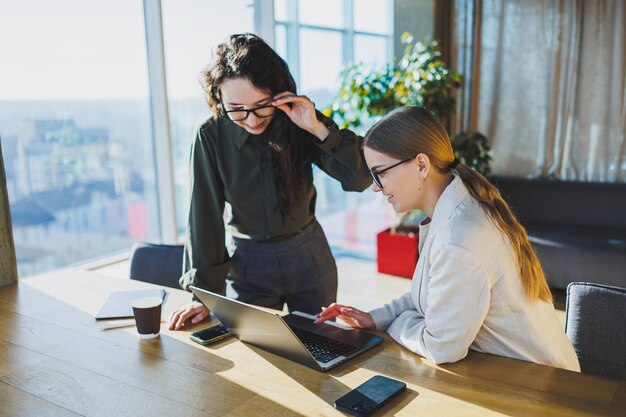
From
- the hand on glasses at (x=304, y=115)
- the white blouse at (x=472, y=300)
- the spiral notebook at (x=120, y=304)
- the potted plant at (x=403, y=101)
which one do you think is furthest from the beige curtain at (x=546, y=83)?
the spiral notebook at (x=120, y=304)

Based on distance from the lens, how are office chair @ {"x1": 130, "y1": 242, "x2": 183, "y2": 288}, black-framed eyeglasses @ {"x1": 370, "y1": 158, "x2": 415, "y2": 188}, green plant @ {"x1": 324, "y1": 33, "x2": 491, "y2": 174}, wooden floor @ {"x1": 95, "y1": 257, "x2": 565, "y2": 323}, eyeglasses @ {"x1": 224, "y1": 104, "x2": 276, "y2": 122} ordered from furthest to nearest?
green plant @ {"x1": 324, "y1": 33, "x2": 491, "y2": 174}
wooden floor @ {"x1": 95, "y1": 257, "x2": 565, "y2": 323}
office chair @ {"x1": 130, "y1": 242, "x2": 183, "y2": 288}
eyeglasses @ {"x1": 224, "y1": 104, "x2": 276, "y2": 122}
black-framed eyeglasses @ {"x1": 370, "y1": 158, "x2": 415, "y2": 188}

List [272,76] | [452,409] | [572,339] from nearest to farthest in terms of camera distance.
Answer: [452,409] → [572,339] → [272,76]

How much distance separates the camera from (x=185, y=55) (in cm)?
399

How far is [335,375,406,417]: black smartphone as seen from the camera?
3.83 feet

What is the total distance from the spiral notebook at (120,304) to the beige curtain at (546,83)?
3.66 m

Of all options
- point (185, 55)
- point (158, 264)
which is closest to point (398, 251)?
point (185, 55)

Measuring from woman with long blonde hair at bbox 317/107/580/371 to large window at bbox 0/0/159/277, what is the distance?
2438 mm

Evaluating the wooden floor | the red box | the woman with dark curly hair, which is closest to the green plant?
the red box

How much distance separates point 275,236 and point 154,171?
7.52 ft

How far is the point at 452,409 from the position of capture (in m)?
1.16

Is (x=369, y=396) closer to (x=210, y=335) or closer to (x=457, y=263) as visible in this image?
(x=457, y=263)

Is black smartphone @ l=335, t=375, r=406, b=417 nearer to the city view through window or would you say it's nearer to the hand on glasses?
the hand on glasses

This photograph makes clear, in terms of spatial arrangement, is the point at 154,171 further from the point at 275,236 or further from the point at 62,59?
the point at 275,236

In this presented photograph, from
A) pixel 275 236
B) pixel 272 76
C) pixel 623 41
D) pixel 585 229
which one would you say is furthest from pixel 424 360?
pixel 623 41
